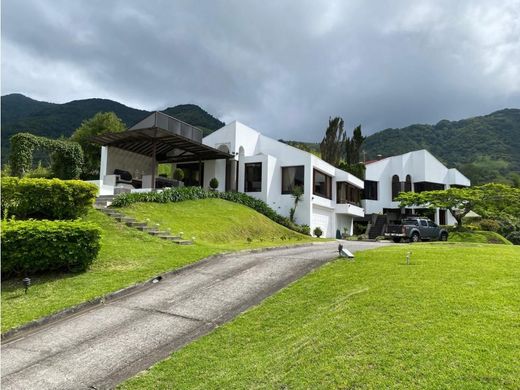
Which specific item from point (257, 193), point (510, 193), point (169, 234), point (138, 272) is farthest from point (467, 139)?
point (138, 272)

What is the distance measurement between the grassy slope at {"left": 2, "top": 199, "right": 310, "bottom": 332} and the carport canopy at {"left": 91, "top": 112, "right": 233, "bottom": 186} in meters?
4.55

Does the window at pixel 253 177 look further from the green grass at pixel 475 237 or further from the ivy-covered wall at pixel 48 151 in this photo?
the green grass at pixel 475 237

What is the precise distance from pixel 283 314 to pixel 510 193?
74.6 ft

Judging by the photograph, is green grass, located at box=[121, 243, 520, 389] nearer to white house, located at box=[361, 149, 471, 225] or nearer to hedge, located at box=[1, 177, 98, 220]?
hedge, located at box=[1, 177, 98, 220]

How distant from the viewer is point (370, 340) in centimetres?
470

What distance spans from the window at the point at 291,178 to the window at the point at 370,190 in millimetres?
14043

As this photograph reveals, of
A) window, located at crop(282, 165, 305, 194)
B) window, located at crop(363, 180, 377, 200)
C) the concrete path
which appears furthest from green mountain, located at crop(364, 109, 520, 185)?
the concrete path

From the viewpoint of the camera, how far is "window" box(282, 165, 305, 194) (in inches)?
1086

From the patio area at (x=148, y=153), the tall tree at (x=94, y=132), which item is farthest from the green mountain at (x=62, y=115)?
the patio area at (x=148, y=153)

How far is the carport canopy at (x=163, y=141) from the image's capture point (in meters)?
22.4

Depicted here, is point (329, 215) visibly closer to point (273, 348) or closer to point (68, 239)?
point (68, 239)

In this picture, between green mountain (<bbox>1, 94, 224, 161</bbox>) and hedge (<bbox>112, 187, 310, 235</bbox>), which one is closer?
hedge (<bbox>112, 187, 310, 235</bbox>)

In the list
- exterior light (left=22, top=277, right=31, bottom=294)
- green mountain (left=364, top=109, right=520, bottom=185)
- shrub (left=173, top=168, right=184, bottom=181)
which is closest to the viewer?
exterior light (left=22, top=277, right=31, bottom=294)

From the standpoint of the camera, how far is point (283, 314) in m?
6.68
